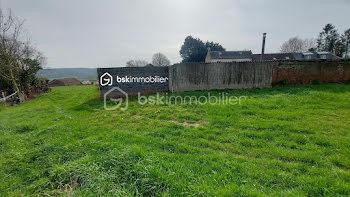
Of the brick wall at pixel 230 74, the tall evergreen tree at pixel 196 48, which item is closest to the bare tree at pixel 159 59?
the tall evergreen tree at pixel 196 48

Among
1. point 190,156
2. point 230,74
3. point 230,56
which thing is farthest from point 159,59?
point 190,156

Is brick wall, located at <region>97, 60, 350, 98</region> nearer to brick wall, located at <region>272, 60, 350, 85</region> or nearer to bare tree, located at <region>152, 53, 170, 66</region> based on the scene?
brick wall, located at <region>272, 60, 350, 85</region>

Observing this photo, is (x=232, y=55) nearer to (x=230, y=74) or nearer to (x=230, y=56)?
(x=230, y=56)

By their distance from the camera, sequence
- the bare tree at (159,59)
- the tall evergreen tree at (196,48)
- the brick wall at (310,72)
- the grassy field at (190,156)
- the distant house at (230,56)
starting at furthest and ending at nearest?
the bare tree at (159,59) → the tall evergreen tree at (196,48) → the distant house at (230,56) → the brick wall at (310,72) → the grassy field at (190,156)

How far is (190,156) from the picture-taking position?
2498 millimetres

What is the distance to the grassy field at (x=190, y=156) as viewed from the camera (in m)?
1.83

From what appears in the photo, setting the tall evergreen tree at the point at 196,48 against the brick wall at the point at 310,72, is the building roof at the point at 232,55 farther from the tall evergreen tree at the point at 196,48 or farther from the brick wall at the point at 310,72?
the brick wall at the point at 310,72

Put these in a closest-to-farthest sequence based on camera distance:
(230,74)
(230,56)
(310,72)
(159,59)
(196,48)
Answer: (310,72) → (230,74) → (230,56) → (196,48) → (159,59)

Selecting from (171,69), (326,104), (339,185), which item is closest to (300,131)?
(339,185)

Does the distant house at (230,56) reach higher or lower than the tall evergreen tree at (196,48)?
lower

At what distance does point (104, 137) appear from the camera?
3.36 meters

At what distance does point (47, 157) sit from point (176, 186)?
9.11ft

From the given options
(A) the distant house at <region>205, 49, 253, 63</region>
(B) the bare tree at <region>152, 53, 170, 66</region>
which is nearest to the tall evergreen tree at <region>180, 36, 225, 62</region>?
(A) the distant house at <region>205, 49, 253, 63</region>

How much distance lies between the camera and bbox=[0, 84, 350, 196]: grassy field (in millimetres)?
1826
